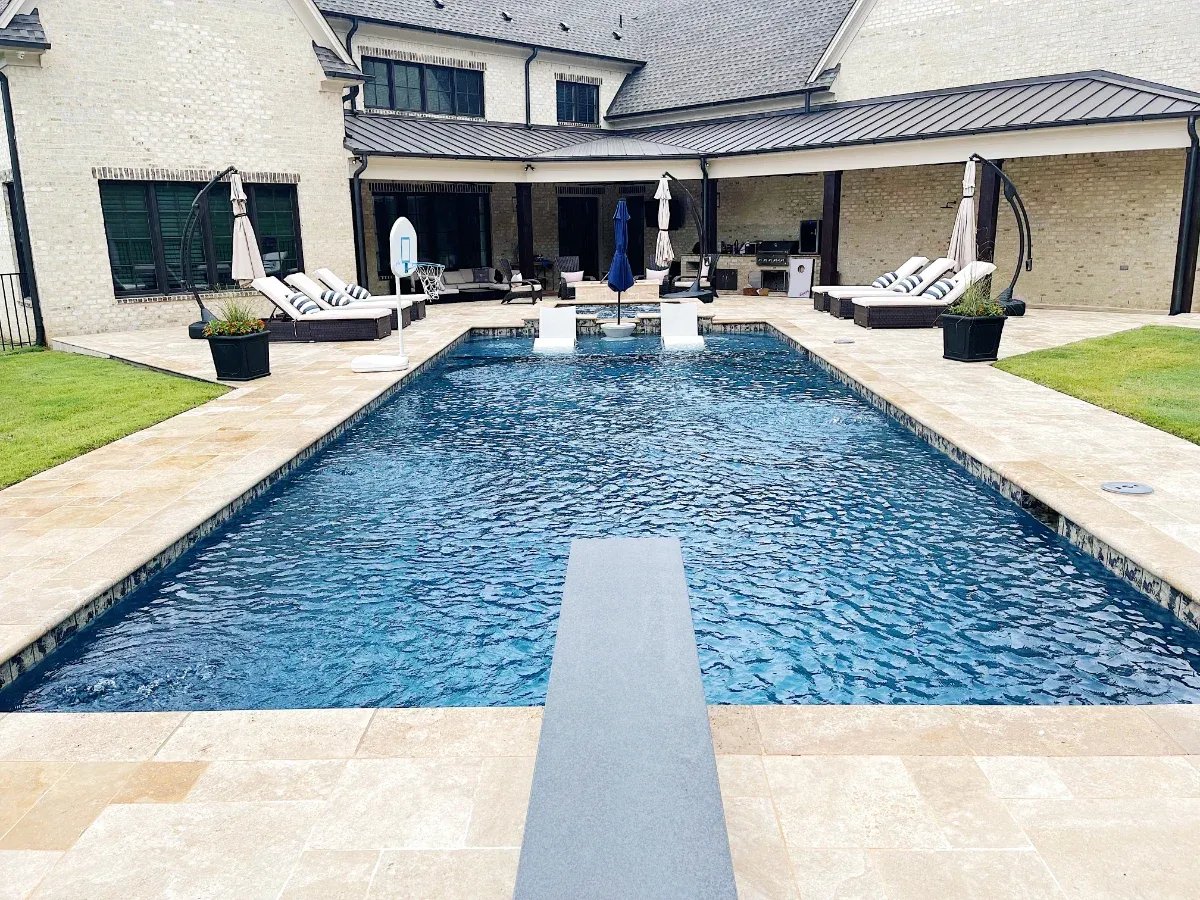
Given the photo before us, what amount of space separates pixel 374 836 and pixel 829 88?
22.6 meters

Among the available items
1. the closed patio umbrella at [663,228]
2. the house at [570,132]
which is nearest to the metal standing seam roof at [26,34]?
the house at [570,132]

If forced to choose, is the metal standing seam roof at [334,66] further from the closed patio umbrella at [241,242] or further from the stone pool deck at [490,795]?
the stone pool deck at [490,795]

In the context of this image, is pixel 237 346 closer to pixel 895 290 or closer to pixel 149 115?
pixel 149 115

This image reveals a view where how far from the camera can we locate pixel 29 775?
3410 mm

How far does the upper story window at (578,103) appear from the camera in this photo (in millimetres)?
25812

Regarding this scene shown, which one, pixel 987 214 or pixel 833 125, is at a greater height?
pixel 833 125

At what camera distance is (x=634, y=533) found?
21.4ft

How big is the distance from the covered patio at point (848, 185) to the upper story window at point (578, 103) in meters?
0.89

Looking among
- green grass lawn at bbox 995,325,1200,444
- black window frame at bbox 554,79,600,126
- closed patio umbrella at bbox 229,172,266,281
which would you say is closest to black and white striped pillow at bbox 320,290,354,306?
closed patio umbrella at bbox 229,172,266,281

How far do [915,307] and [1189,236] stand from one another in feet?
17.0

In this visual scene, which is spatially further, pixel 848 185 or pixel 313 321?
pixel 848 185

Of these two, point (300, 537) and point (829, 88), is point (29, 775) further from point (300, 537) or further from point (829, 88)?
point (829, 88)

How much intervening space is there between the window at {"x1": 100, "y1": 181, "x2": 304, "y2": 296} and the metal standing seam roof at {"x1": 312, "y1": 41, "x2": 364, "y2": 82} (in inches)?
98.8

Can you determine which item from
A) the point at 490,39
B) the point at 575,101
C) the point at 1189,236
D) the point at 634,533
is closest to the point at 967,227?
the point at 1189,236
